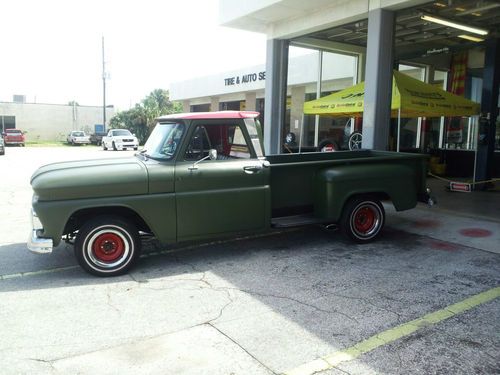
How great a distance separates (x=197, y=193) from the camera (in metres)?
5.52

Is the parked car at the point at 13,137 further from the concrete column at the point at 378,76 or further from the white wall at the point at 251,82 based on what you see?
the concrete column at the point at 378,76

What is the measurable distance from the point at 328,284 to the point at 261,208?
1414 mm

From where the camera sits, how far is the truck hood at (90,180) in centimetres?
495

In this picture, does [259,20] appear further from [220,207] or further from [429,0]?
[220,207]

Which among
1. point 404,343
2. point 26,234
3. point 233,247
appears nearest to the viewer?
point 404,343

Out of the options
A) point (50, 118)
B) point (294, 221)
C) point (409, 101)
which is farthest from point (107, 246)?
point (50, 118)

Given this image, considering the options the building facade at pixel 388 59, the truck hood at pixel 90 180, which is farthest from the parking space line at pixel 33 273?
the building facade at pixel 388 59

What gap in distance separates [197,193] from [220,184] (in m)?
0.32

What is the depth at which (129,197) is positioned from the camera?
17.1ft

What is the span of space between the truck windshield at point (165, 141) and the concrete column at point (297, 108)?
15.1 meters

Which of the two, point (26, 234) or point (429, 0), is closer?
point (26, 234)

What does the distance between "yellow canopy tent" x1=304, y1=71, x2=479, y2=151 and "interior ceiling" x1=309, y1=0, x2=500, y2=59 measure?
5.29 ft

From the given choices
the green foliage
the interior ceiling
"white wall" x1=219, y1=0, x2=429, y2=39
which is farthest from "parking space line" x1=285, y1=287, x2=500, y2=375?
the green foliage

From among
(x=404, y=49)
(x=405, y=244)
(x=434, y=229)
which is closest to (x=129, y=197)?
(x=405, y=244)
